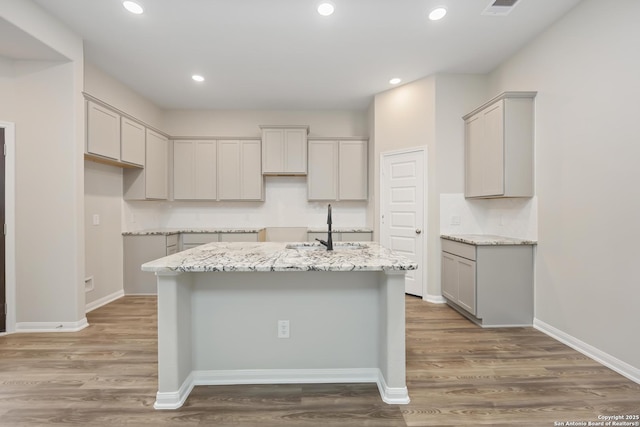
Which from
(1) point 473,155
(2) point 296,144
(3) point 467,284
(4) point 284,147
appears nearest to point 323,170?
(2) point 296,144

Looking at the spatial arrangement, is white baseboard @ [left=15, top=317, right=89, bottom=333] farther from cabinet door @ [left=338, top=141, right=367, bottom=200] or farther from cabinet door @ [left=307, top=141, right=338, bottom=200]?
cabinet door @ [left=338, top=141, right=367, bottom=200]

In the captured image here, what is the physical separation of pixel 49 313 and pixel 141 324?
86 centimetres

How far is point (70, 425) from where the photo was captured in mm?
1634

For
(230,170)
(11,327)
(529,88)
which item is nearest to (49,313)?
(11,327)

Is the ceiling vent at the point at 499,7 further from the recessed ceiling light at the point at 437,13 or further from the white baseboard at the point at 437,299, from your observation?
the white baseboard at the point at 437,299

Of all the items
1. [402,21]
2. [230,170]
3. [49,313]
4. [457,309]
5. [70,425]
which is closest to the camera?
[70,425]

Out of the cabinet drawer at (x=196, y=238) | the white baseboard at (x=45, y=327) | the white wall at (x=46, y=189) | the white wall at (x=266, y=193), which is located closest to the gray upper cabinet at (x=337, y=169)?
the white wall at (x=266, y=193)

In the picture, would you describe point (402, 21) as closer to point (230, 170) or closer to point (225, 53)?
point (225, 53)

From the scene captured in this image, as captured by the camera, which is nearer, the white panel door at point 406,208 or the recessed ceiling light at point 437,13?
the recessed ceiling light at point 437,13

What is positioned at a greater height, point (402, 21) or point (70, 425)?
point (402, 21)

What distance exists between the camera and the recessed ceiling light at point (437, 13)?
8.29 ft

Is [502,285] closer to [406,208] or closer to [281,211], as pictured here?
[406,208]

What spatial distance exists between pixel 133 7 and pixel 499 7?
3214 mm

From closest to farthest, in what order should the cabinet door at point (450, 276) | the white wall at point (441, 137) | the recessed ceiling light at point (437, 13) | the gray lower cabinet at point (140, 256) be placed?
the recessed ceiling light at point (437, 13) < the cabinet door at point (450, 276) < the white wall at point (441, 137) < the gray lower cabinet at point (140, 256)
